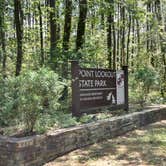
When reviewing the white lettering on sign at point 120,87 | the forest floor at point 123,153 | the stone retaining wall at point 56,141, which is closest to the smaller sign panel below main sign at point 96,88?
the white lettering on sign at point 120,87

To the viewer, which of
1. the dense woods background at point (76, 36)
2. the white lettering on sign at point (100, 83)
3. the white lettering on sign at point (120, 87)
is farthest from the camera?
the dense woods background at point (76, 36)

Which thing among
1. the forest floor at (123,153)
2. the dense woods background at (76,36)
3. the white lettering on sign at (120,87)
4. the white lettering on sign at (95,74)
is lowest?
the forest floor at (123,153)

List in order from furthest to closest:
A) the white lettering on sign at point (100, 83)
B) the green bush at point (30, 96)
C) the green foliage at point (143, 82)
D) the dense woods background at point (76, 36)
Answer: the dense woods background at point (76, 36) < the green foliage at point (143, 82) < the white lettering on sign at point (100, 83) < the green bush at point (30, 96)

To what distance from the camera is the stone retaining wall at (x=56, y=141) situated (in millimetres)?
5758

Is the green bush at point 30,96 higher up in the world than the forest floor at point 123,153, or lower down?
higher up

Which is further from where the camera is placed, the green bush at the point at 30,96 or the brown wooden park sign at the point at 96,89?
the brown wooden park sign at the point at 96,89

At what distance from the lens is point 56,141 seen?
655 centimetres

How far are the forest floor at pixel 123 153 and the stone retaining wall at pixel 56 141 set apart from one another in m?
0.15

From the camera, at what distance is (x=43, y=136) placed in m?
6.27

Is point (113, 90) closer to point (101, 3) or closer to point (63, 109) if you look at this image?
point (63, 109)

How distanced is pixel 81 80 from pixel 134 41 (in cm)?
2432

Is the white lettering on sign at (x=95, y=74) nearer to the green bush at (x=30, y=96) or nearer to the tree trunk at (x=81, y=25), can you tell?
the green bush at (x=30, y=96)

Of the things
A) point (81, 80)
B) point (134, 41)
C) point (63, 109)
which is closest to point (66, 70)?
point (63, 109)

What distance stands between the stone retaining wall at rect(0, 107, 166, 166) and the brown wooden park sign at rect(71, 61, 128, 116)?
0.61 metres
